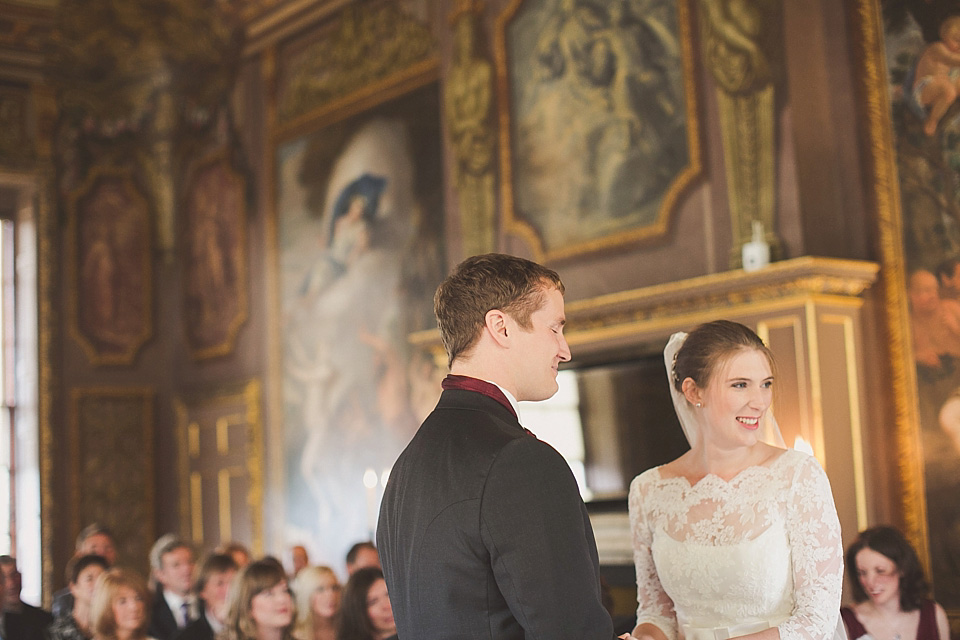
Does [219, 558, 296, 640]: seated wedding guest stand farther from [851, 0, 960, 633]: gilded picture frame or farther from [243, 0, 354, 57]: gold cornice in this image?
[243, 0, 354, 57]: gold cornice

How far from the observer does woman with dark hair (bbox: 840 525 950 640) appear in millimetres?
5363

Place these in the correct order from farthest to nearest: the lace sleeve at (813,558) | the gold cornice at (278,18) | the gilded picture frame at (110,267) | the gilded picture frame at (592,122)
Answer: the gilded picture frame at (110,267) < the gold cornice at (278,18) < the gilded picture frame at (592,122) < the lace sleeve at (813,558)

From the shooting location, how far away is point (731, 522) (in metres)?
3.39

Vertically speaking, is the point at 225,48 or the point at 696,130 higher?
the point at 225,48

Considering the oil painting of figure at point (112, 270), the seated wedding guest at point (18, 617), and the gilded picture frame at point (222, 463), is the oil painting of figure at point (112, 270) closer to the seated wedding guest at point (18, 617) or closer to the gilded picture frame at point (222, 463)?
the gilded picture frame at point (222, 463)

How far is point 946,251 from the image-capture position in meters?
6.84

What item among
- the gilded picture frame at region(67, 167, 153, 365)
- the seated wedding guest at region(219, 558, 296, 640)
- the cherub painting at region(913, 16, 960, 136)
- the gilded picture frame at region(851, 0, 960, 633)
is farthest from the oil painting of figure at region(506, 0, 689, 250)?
the gilded picture frame at region(67, 167, 153, 365)

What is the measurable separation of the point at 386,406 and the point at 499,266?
813cm

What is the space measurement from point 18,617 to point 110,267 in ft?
22.7

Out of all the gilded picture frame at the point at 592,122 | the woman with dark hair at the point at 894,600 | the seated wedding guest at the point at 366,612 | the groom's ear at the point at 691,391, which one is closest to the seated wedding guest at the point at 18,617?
the seated wedding guest at the point at 366,612

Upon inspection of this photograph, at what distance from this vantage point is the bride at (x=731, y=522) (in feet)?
10.6

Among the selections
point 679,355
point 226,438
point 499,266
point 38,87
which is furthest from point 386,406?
point 499,266

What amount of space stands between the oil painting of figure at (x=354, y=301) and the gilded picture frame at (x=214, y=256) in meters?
0.82

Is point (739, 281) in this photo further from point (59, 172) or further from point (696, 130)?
point (59, 172)
